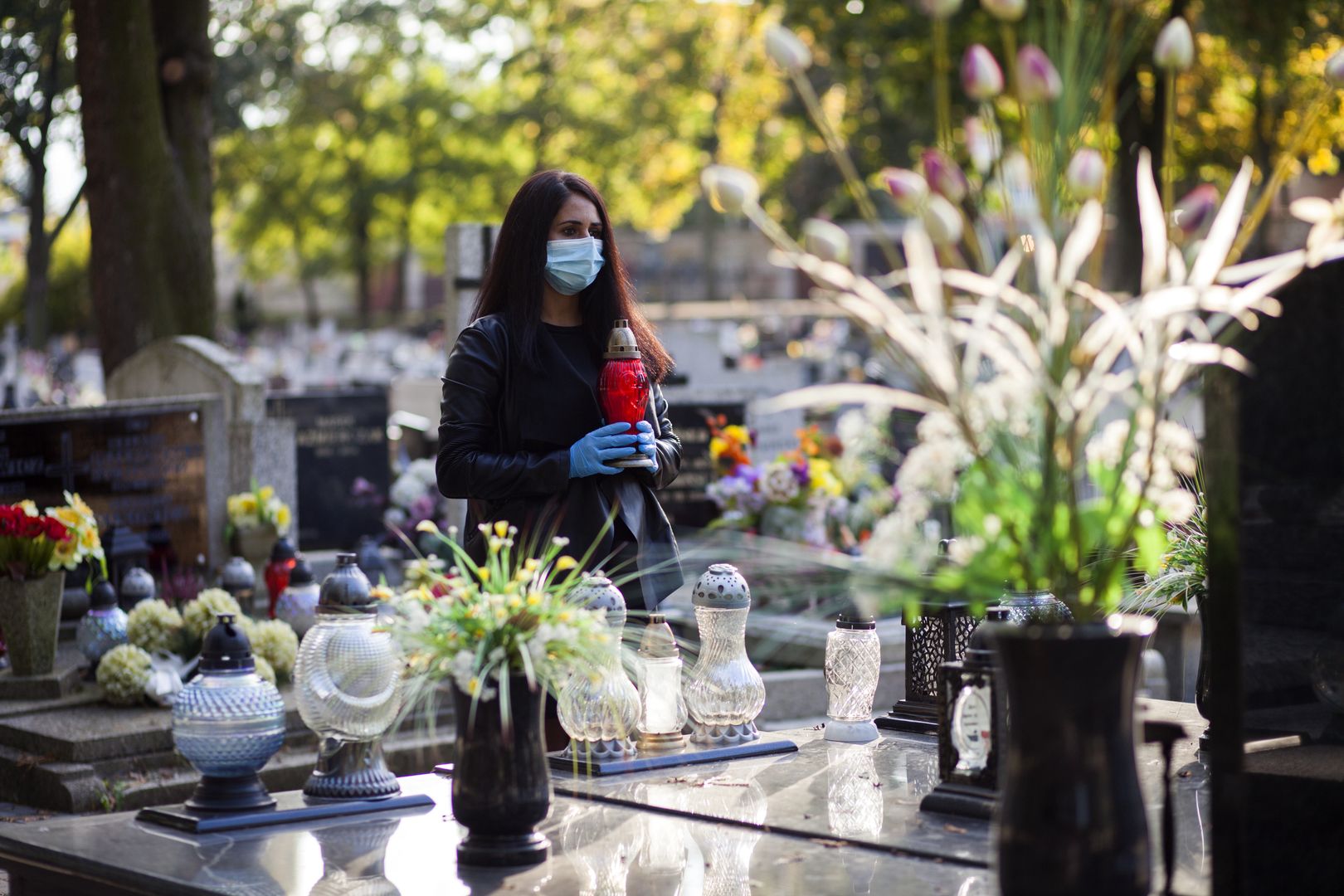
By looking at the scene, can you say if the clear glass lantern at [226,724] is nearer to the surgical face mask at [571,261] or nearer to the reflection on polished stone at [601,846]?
the reflection on polished stone at [601,846]

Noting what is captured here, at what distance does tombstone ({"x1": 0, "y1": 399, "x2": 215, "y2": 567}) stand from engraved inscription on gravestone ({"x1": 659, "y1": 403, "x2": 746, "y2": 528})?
2949 millimetres

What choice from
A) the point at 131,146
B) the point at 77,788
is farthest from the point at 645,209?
the point at 77,788

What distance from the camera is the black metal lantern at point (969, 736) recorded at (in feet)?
11.8

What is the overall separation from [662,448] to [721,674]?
→ 28.0 inches

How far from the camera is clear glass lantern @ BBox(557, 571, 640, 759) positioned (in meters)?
3.76

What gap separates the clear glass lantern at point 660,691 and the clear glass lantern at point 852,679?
465 millimetres

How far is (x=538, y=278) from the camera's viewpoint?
461 centimetres

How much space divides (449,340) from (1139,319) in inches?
332

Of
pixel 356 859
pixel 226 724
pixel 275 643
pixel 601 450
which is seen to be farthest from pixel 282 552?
pixel 356 859

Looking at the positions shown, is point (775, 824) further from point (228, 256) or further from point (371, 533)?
point (228, 256)

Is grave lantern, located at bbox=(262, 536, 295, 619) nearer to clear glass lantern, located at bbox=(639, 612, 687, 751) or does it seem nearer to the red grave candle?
the red grave candle

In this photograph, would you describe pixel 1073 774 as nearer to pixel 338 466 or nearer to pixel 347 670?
pixel 347 670

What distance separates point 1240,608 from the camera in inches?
114

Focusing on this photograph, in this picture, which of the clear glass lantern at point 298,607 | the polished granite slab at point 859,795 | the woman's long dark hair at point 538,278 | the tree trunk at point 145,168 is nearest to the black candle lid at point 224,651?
the polished granite slab at point 859,795
